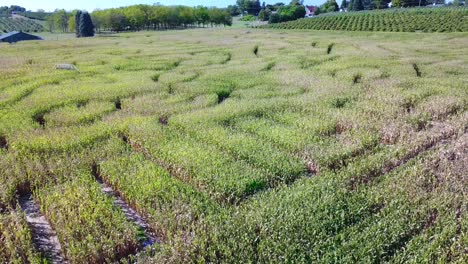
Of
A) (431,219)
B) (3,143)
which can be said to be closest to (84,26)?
(3,143)

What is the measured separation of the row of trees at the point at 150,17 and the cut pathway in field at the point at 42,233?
3953 inches

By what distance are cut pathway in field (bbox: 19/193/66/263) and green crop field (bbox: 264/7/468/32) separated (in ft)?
214

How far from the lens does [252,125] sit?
14141mm

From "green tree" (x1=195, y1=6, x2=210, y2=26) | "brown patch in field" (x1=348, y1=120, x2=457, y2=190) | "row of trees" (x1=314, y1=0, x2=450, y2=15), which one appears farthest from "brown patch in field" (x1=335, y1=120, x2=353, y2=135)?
"row of trees" (x1=314, y1=0, x2=450, y2=15)

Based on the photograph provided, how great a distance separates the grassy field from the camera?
7.21m

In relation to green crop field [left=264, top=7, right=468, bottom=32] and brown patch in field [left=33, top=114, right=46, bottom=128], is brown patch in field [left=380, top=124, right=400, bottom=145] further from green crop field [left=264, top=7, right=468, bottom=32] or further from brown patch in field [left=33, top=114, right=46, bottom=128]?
green crop field [left=264, top=7, right=468, bottom=32]

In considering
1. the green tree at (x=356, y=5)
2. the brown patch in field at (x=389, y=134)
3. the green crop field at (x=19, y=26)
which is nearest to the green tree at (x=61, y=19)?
the green crop field at (x=19, y=26)

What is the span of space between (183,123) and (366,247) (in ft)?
29.6

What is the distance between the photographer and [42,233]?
804cm

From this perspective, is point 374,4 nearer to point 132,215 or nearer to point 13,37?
point 13,37

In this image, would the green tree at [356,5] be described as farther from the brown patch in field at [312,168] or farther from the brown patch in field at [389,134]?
the brown patch in field at [312,168]

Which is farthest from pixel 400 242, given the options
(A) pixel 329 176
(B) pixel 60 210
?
(B) pixel 60 210

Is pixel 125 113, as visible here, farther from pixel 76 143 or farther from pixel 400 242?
pixel 400 242

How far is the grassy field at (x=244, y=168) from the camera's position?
284 inches
